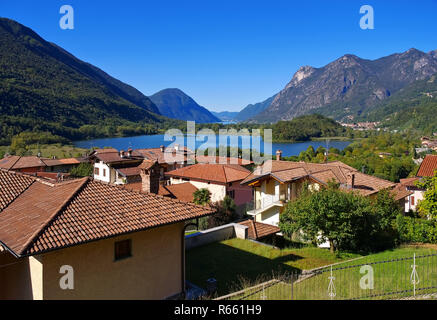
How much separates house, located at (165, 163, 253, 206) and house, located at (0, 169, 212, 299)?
1912cm

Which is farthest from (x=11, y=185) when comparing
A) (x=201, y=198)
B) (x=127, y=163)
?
(x=127, y=163)

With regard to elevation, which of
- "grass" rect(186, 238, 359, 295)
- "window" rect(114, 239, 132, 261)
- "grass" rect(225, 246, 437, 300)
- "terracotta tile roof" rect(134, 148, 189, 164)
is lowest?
"grass" rect(186, 238, 359, 295)

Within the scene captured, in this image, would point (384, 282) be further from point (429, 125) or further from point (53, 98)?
point (429, 125)

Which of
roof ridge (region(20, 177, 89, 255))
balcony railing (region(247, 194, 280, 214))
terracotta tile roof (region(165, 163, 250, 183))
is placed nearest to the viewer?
roof ridge (region(20, 177, 89, 255))

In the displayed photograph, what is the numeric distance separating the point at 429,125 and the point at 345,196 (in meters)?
159

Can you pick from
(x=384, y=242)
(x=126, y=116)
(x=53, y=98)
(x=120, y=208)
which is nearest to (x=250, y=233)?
(x=384, y=242)

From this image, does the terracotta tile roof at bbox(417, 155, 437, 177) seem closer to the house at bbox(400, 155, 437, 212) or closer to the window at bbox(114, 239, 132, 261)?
the house at bbox(400, 155, 437, 212)

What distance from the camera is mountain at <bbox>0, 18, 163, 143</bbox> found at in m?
113

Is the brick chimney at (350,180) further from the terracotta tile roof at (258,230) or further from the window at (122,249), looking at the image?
the window at (122,249)

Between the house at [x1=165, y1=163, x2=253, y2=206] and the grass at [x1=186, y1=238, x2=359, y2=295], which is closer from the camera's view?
the grass at [x1=186, y1=238, x2=359, y2=295]

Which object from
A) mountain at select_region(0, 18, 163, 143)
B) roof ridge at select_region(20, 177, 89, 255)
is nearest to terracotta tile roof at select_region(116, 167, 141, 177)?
roof ridge at select_region(20, 177, 89, 255)

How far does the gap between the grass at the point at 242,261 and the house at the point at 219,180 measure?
13096 mm
